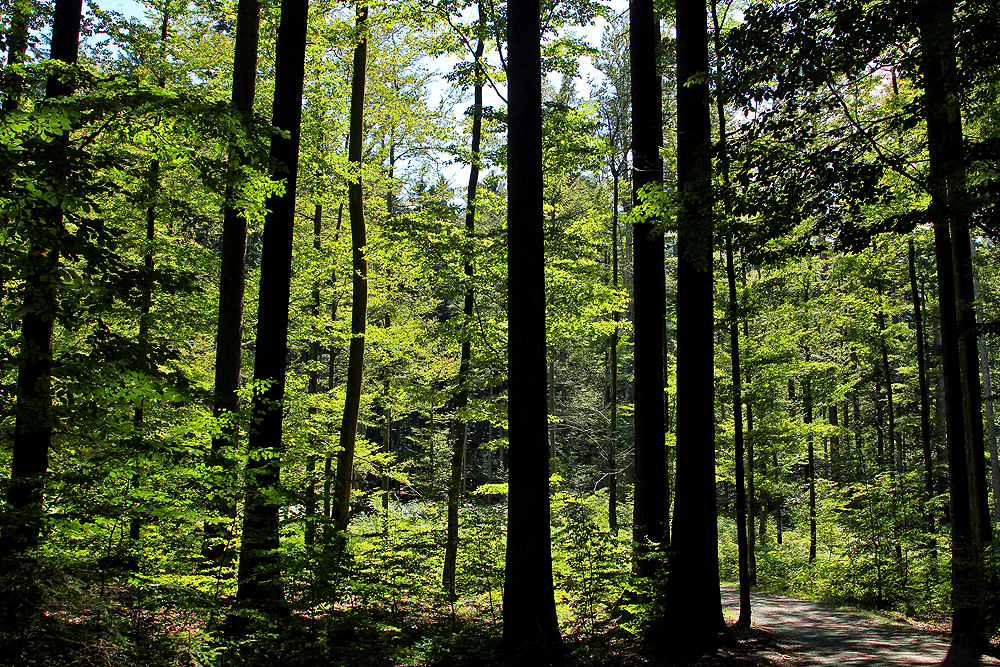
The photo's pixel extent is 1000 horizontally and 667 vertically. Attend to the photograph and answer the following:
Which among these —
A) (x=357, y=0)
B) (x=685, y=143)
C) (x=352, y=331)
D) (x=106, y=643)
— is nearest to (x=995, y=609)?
(x=685, y=143)

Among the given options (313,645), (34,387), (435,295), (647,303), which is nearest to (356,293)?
(435,295)

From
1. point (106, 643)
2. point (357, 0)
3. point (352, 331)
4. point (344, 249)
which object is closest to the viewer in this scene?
point (106, 643)

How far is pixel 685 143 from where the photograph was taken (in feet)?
23.7

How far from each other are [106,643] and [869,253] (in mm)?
16721

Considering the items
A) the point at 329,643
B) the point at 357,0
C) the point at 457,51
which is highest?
the point at 357,0

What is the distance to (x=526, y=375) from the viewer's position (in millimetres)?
6410

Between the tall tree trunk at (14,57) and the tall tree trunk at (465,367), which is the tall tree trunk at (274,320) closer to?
the tall tree trunk at (14,57)

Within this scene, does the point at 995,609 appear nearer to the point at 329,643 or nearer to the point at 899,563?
the point at 329,643

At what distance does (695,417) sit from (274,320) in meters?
5.03

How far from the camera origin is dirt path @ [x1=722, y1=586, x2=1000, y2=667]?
6.91m

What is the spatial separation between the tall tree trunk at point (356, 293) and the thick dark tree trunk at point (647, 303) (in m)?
5.20

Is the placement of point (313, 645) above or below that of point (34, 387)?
below

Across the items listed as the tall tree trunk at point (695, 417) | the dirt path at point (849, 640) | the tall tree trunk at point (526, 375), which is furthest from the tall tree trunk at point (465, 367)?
the dirt path at point (849, 640)

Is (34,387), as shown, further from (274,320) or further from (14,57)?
(14,57)
